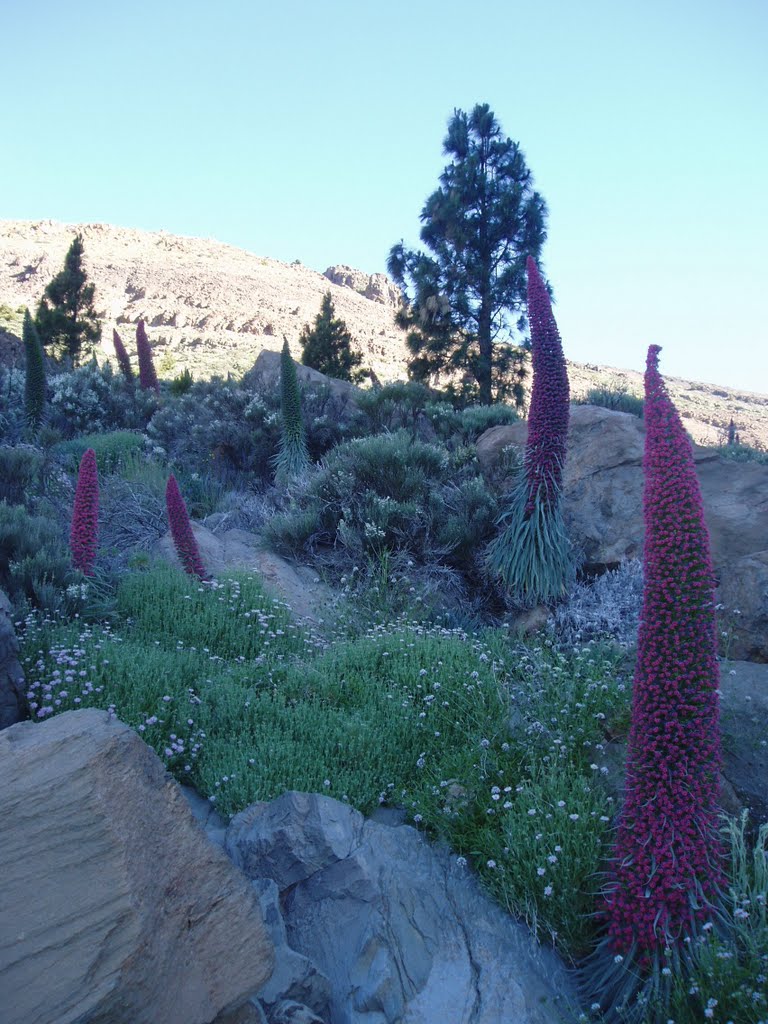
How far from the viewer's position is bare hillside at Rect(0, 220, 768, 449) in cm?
3166

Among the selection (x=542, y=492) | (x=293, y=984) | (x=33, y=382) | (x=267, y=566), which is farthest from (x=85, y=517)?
(x=33, y=382)

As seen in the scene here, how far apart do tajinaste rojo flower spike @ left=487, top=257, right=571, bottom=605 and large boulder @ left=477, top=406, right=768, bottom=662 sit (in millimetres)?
666

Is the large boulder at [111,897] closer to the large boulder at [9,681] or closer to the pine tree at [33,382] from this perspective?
the large boulder at [9,681]

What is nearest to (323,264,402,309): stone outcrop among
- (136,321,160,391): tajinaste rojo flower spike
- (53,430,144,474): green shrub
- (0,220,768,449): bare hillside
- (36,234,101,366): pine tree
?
(0,220,768,449): bare hillside

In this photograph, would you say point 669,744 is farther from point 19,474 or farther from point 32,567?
point 19,474

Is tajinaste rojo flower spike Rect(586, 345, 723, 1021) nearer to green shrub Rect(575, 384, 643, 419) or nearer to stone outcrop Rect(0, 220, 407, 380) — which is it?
green shrub Rect(575, 384, 643, 419)

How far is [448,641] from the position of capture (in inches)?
209

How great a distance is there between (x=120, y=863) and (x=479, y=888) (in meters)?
1.68

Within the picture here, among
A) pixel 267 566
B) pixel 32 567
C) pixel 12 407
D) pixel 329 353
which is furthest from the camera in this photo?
pixel 329 353

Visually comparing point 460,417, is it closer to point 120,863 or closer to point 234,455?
point 234,455

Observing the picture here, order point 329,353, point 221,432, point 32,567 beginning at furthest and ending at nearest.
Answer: point 329,353, point 221,432, point 32,567

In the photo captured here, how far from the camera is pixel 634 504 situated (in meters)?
7.51

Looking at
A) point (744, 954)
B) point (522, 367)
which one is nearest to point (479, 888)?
point (744, 954)

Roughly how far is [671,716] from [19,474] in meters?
8.44
